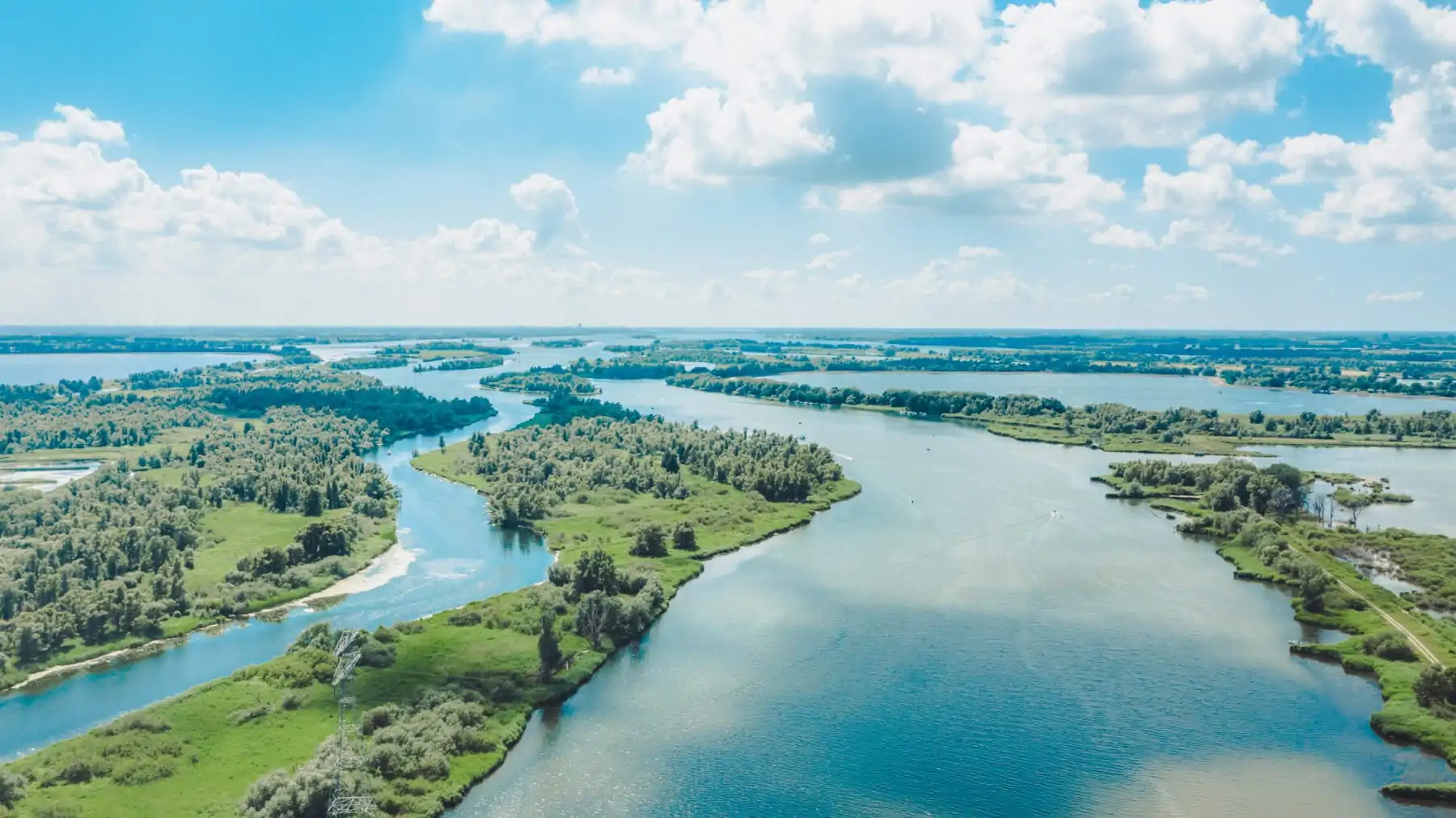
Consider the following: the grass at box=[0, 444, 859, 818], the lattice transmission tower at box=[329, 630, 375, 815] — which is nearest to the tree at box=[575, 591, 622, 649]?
the grass at box=[0, 444, 859, 818]

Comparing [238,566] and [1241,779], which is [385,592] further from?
[1241,779]

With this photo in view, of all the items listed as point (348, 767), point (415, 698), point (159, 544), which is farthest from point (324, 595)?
point (348, 767)

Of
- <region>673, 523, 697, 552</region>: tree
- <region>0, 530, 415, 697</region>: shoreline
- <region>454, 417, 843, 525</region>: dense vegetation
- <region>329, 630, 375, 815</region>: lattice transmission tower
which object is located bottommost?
<region>0, 530, 415, 697</region>: shoreline

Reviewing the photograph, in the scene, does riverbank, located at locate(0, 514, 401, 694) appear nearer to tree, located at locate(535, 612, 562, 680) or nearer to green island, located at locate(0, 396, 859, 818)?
green island, located at locate(0, 396, 859, 818)

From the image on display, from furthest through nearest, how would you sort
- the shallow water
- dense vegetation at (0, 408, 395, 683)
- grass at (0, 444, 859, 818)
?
dense vegetation at (0, 408, 395, 683), the shallow water, grass at (0, 444, 859, 818)

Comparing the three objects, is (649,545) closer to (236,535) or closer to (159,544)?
(236,535)

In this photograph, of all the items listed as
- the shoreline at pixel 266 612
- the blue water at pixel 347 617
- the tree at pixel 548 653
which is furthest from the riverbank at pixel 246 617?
the tree at pixel 548 653
